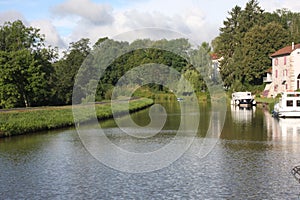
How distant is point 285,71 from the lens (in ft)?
231

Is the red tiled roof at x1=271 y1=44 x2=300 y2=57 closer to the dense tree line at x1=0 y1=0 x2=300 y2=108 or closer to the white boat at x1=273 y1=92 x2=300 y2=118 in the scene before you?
the dense tree line at x1=0 y1=0 x2=300 y2=108

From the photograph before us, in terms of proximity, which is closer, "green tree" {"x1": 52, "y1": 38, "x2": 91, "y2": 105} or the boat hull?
the boat hull

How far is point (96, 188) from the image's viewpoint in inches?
629

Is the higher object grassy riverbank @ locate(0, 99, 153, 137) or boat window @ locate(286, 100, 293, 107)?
boat window @ locate(286, 100, 293, 107)

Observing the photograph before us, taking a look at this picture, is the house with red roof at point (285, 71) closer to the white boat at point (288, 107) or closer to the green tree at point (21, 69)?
the white boat at point (288, 107)

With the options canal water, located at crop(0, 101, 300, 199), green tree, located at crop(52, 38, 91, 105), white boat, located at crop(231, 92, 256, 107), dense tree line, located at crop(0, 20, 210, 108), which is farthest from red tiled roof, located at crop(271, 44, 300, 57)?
canal water, located at crop(0, 101, 300, 199)

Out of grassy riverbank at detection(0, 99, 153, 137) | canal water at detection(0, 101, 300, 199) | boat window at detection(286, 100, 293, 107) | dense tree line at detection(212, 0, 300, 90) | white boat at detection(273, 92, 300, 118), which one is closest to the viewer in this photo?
canal water at detection(0, 101, 300, 199)

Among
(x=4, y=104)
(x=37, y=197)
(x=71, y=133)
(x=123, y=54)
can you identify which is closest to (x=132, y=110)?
(x=4, y=104)

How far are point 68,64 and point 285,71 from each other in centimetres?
3413

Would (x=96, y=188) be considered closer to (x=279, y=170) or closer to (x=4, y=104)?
(x=279, y=170)

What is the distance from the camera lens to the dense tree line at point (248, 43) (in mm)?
76688

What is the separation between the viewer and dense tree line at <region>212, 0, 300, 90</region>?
76.7 metres

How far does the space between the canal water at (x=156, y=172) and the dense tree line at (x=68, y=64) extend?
23.7 meters

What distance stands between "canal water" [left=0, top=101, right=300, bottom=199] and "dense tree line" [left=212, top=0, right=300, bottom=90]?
50.2 metres
